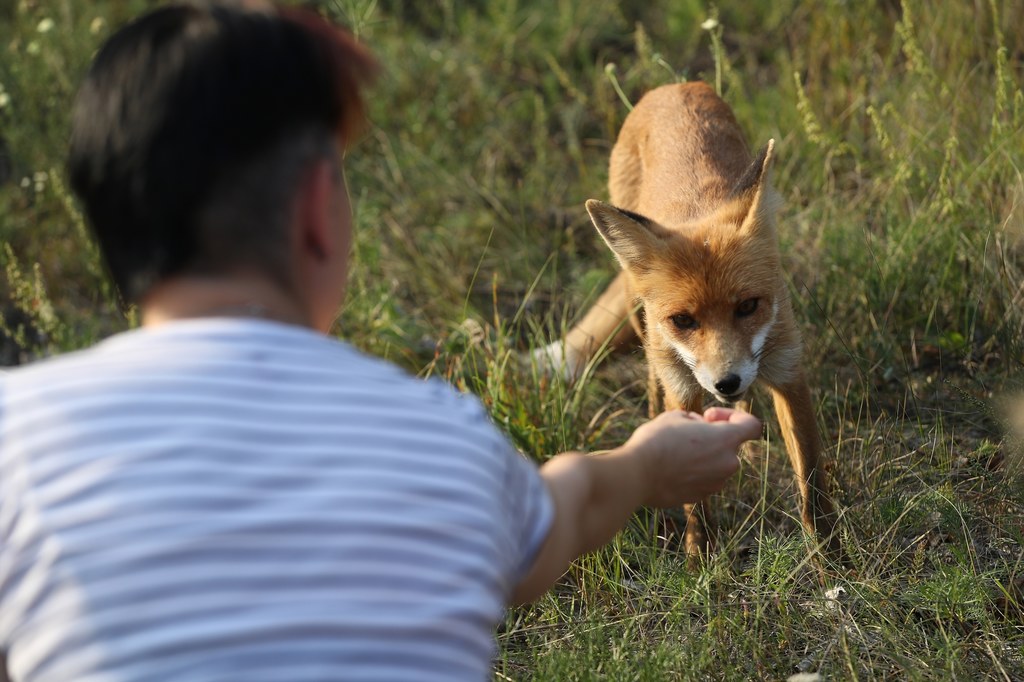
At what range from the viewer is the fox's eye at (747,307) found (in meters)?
3.53

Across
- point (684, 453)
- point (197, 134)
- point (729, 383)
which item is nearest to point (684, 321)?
point (729, 383)

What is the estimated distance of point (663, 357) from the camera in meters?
3.77

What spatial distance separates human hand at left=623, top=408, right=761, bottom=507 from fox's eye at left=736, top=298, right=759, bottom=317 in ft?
5.43

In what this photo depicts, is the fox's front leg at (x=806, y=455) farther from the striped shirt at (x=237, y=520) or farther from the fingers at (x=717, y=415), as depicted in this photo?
the striped shirt at (x=237, y=520)

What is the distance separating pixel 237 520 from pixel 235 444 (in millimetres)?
90

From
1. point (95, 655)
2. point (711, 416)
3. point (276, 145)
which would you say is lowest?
point (711, 416)

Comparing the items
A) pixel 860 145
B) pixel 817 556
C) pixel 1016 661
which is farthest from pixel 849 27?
pixel 1016 661

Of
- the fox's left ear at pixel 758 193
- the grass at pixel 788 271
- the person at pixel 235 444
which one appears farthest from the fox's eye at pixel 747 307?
the person at pixel 235 444

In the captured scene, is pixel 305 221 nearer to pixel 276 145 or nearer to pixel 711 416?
pixel 276 145

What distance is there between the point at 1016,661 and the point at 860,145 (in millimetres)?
3138

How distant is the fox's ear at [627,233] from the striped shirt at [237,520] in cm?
228

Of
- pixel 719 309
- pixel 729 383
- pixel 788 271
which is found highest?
pixel 719 309

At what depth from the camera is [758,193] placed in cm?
364

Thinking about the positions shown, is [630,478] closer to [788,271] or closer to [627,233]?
[627,233]
